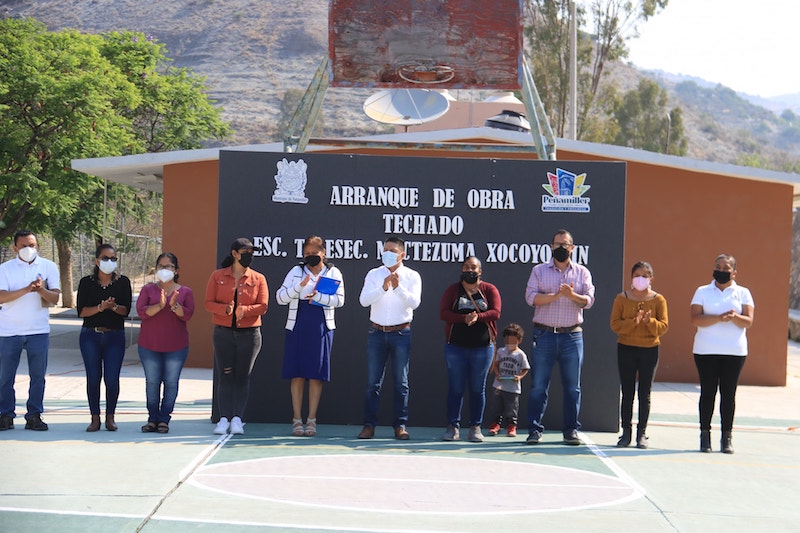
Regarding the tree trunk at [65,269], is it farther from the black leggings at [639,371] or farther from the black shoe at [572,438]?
the black leggings at [639,371]

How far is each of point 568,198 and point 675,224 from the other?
642 centimetres

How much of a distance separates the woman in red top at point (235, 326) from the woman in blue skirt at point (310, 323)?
0.92ft

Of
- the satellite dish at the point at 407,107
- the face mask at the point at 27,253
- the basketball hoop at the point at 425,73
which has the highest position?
the satellite dish at the point at 407,107

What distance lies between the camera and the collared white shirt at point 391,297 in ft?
33.1

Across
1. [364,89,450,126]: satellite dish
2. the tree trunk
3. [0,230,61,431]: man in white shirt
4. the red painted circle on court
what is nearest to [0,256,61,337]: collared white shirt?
[0,230,61,431]: man in white shirt

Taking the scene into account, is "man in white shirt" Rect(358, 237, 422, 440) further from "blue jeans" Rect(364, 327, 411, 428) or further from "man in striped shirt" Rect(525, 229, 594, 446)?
"man in striped shirt" Rect(525, 229, 594, 446)

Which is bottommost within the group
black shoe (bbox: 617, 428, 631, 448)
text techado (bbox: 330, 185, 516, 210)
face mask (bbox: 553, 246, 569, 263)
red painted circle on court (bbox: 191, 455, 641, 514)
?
red painted circle on court (bbox: 191, 455, 641, 514)

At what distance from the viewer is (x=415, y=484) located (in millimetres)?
8055

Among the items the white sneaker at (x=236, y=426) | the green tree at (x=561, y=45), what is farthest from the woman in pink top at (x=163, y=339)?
the green tree at (x=561, y=45)

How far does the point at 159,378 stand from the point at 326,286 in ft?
5.81

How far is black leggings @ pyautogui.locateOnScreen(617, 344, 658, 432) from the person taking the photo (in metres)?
10.1

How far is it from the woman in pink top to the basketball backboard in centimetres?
277

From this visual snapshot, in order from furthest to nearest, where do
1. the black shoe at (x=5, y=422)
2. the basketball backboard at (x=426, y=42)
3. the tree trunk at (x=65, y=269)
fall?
the tree trunk at (x=65, y=269) < the basketball backboard at (x=426, y=42) < the black shoe at (x=5, y=422)

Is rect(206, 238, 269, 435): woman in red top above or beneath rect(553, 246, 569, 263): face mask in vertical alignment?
beneath
